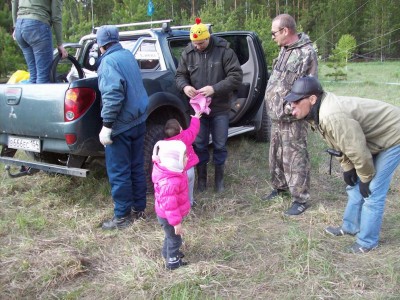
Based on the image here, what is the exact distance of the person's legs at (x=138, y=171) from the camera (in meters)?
3.75

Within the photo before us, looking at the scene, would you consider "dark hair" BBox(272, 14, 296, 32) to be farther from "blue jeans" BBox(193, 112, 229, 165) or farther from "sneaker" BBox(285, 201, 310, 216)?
"sneaker" BBox(285, 201, 310, 216)

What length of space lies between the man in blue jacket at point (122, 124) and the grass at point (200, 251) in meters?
0.23

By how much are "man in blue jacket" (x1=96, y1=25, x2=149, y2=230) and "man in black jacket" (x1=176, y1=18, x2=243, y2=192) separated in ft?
2.56

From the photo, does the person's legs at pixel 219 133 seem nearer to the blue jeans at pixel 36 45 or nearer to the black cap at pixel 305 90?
the black cap at pixel 305 90

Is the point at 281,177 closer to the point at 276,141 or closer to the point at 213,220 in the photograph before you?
the point at 276,141

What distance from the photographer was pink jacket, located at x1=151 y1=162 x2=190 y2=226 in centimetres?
279

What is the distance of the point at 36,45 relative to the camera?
4062 mm

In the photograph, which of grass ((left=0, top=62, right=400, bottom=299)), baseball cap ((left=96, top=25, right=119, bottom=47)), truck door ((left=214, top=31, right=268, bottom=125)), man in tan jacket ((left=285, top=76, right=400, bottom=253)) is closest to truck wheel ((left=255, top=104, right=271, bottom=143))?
truck door ((left=214, top=31, right=268, bottom=125))

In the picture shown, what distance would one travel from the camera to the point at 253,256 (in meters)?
3.17

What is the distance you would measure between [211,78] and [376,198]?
1990 mm

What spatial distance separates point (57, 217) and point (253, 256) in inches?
75.1

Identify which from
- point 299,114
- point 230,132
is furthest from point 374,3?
point 299,114

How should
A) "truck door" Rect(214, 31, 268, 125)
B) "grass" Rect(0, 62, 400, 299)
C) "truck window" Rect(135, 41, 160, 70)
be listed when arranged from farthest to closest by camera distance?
"truck door" Rect(214, 31, 268, 125) → "truck window" Rect(135, 41, 160, 70) → "grass" Rect(0, 62, 400, 299)

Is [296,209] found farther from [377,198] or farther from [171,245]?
[171,245]
